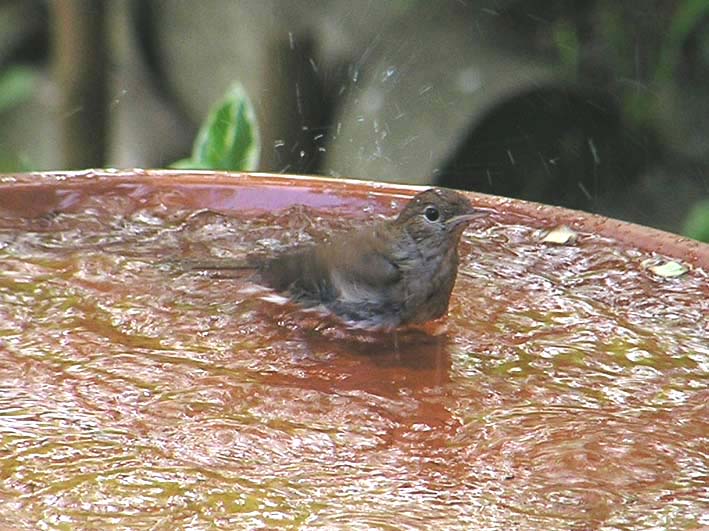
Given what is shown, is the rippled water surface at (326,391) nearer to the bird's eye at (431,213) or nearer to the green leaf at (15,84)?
the bird's eye at (431,213)

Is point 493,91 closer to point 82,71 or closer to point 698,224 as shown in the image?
point 698,224

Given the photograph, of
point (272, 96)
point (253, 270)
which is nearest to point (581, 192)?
point (272, 96)

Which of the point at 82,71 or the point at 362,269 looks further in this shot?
the point at 82,71

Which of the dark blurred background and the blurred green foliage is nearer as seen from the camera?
the dark blurred background

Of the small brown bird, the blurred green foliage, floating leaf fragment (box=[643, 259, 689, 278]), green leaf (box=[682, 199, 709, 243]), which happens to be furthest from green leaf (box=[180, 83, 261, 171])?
the blurred green foliage

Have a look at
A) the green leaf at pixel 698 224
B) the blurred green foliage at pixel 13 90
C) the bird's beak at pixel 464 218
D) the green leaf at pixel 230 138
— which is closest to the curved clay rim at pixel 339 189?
the bird's beak at pixel 464 218

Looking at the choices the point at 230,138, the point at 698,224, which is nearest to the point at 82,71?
the point at 230,138

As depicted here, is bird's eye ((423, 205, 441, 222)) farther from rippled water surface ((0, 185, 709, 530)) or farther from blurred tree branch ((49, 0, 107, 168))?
blurred tree branch ((49, 0, 107, 168))
